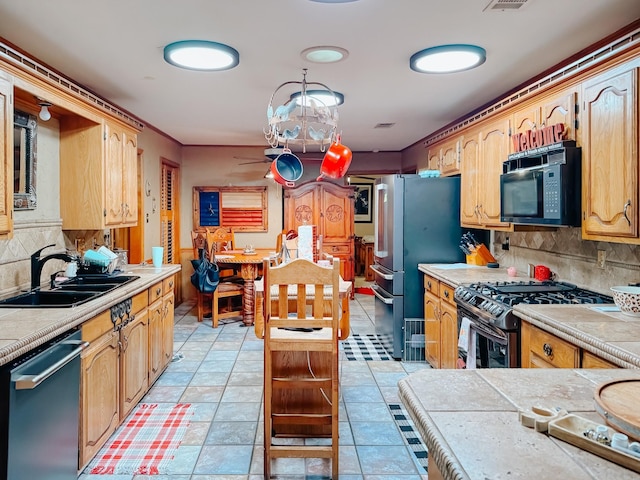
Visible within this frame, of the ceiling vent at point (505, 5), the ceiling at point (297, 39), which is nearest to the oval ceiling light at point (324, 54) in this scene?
the ceiling at point (297, 39)

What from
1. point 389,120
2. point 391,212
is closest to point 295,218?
point 389,120

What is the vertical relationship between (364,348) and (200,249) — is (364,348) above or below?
below

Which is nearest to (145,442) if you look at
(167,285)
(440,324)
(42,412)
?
(42,412)

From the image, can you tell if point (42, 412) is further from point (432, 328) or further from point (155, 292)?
point (432, 328)

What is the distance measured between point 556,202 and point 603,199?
274mm

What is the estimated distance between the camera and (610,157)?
2.20 metres

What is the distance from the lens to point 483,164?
3.63 meters

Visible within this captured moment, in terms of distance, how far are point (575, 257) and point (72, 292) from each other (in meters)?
3.13

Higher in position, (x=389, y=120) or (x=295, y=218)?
(x=389, y=120)

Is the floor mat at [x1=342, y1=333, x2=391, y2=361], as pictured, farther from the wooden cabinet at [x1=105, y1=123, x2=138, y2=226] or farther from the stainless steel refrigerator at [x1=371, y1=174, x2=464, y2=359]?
the wooden cabinet at [x1=105, y1=123, x2=138, y2=226]

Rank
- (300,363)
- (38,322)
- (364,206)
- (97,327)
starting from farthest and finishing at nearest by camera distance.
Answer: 1. (364,206)
2. (300,363)
3. (97,327)
4. (38,322)

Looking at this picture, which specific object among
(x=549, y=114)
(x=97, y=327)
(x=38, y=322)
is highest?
(x=549, y=114)

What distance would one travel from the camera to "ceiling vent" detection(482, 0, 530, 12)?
Result: 2098mm

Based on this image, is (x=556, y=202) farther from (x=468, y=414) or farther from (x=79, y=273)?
(x=79, y=273)
